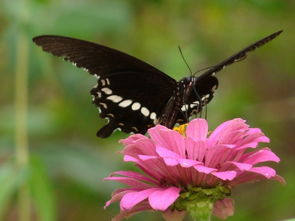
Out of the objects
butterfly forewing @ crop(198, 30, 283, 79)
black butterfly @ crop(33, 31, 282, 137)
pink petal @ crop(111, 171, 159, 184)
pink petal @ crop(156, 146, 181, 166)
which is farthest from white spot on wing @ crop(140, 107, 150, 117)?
pink petal @ crop(156, 146, 181, 166)

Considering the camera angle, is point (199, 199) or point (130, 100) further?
point (130, 100)

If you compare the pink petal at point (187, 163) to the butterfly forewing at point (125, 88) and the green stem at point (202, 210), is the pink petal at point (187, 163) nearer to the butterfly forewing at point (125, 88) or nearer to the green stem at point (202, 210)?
the green stem at point (202, 210)

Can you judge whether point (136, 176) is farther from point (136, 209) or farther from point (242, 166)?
point (242, 166)

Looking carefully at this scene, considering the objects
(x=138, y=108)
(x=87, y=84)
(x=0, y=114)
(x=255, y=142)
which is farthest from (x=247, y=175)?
(x=0, y=114)

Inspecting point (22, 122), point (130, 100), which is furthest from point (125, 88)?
point (22, 122)

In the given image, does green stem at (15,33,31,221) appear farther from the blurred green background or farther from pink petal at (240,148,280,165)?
pink petal at (240,148,280,165)

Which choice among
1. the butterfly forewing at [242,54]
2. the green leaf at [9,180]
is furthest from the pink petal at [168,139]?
the green leaf at [9,180]
